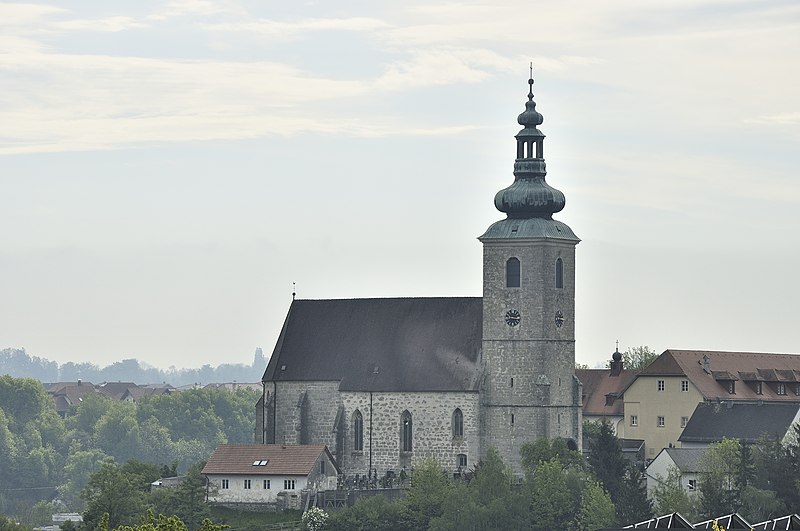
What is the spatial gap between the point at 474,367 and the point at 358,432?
21.5ft

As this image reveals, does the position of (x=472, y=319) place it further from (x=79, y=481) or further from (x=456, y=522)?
(x=79, y=481)

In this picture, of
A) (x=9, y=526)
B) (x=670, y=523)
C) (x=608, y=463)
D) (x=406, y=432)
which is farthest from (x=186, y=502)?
(x=670, y=523)

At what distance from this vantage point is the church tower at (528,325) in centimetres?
10044

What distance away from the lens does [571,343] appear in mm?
101938

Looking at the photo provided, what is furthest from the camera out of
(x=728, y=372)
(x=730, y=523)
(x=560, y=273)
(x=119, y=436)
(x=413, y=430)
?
(x=119, y=436)

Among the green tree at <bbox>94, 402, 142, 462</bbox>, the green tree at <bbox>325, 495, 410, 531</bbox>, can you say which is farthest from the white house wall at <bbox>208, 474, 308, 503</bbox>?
the green tree at <bbox>94, 402, 142, 462</bbox>

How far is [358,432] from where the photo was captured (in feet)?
341

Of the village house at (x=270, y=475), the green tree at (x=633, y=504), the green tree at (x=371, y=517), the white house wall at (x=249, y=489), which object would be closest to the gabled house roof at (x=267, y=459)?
the village house at (x=270, y=475)

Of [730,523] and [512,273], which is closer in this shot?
[730,523]

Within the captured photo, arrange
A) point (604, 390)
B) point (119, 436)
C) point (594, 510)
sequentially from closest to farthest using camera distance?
1. point (594, 510)
2. point (604, 390)
3. point (119, 436)

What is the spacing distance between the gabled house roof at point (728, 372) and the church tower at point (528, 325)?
13331 millimetres

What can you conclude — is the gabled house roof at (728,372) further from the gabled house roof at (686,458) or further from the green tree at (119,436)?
the green tree at (119,436)

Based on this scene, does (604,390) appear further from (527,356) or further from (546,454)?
(546,454)

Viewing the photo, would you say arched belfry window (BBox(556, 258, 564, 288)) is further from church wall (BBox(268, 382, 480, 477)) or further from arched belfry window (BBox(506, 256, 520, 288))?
church wall (BBox(268, 382, 480, 477))
